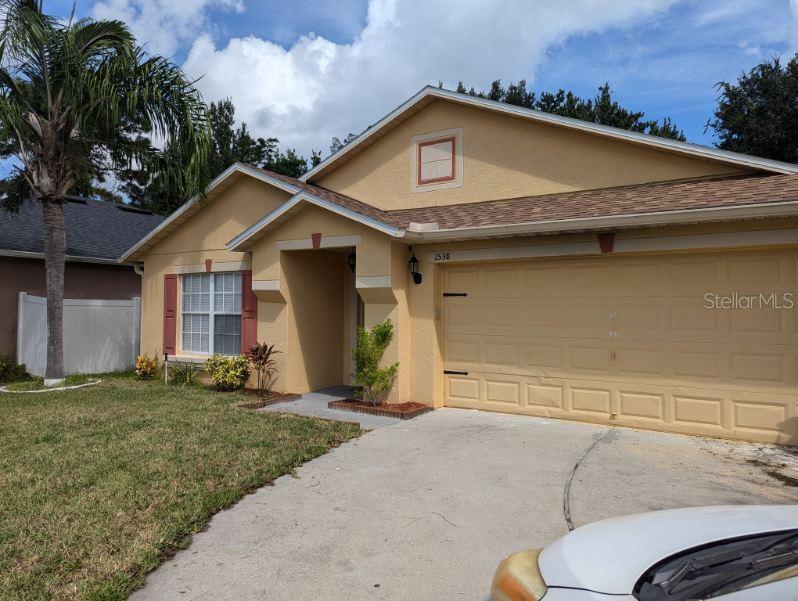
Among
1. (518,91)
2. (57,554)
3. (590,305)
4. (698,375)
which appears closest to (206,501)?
(57,554)

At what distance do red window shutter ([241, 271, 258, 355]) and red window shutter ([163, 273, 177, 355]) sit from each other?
2.17 metres

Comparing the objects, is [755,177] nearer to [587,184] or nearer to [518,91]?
[587,184]

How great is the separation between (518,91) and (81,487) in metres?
29.4

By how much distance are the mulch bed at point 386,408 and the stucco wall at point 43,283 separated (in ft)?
29.6

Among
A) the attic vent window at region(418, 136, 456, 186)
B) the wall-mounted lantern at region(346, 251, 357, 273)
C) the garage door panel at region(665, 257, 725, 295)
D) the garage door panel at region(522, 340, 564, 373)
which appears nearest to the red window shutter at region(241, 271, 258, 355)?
the wall-mounted lantern at region(346, 251, 357, 273)

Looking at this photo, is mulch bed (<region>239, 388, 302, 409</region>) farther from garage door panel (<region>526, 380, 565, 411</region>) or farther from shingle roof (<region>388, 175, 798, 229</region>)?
garage door panel (<region>526, 380, 565, 411</region>)

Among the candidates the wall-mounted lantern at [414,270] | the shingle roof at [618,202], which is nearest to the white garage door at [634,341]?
the wall-mounted lantern at [414,270]

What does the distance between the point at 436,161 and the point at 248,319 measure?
4732 millimetres

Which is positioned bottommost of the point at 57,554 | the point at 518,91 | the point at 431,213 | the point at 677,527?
the point at 57,554

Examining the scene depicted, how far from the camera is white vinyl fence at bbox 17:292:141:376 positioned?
12.7 m

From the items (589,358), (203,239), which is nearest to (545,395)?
(589,358)

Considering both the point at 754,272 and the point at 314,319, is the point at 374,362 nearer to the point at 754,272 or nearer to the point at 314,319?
the point at 314,319

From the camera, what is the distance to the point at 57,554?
383 centimetres

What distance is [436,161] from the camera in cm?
1043
